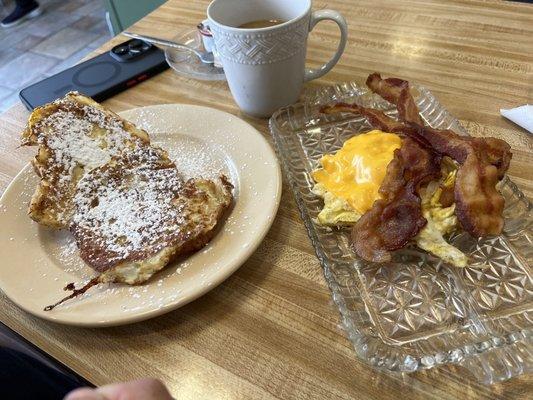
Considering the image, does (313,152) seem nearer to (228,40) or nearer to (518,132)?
(228,40)

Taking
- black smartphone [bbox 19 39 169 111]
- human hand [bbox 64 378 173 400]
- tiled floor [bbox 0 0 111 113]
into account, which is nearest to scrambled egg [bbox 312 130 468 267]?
human hand [bbox 64 378 173 400]

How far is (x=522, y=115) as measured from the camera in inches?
37.4

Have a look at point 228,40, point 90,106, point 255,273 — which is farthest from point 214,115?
point 255,273

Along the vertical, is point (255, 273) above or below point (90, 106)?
below

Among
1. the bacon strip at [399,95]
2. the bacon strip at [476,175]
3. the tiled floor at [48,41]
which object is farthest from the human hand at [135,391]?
the tiled floor at [48,41]

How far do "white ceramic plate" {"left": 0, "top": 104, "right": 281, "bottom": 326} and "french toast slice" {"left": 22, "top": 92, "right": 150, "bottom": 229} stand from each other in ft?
0.18

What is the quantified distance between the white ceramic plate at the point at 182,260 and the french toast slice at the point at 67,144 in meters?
0.06

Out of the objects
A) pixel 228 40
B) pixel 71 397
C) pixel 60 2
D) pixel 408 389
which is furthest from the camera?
pixel 60 2

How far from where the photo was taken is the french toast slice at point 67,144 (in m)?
0.84

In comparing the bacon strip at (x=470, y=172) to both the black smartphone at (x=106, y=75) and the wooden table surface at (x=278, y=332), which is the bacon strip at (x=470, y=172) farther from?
the black smartphone at (x=106, y=75)

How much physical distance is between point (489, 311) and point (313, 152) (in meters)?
0.46

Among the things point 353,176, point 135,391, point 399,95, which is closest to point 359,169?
point 353,176

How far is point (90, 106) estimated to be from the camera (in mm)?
993

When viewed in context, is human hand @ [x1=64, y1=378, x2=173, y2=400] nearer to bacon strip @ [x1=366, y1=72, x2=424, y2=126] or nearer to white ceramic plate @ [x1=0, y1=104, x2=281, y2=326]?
white ceramic plate @ [x1=0, y1=104, x2=281, y2=326]
